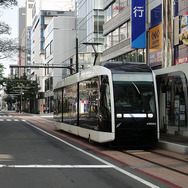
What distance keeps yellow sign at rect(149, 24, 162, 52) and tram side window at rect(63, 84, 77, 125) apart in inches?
282

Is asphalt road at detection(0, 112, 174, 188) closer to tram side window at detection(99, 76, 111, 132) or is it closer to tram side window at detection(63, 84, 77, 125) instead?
tram side window at detection(99, 76, 111, 132)

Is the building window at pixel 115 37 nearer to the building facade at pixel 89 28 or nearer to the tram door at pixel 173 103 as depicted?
the building facade at pixel 89 28

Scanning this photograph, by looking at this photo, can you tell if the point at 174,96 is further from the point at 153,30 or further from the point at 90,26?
the point at 90,26

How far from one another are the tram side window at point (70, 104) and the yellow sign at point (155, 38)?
7155mm

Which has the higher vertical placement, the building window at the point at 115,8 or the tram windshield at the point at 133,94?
the building window at the point at 115,8

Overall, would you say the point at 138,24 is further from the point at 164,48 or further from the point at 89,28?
the point at 89,28

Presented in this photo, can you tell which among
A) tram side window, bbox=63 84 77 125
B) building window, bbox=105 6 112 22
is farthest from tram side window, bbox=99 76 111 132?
building window, bbox=105 6 112 22

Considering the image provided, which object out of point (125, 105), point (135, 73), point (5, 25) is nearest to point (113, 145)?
point (125, 105)

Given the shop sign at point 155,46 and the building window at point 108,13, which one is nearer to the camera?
the shop sign at point 155,46

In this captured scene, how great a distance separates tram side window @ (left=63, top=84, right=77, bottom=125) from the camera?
1925 cm

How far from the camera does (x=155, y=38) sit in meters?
25.9

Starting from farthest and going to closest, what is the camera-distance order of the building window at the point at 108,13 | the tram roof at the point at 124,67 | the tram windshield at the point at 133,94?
the building window at the point at 108,13 → the tram roof at the point at 124,67 → the tram windshield at the point at 133,94

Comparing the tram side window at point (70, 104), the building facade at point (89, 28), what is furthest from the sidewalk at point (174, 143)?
the building facade at point (89, 28)

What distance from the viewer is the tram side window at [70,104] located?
19250 mm
